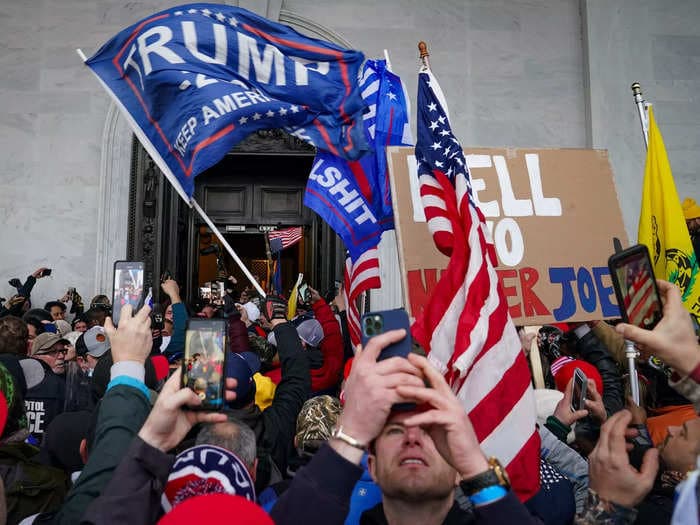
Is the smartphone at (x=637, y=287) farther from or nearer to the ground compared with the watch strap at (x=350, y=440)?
farther from the ground

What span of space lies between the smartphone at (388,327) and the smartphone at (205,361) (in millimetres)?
518

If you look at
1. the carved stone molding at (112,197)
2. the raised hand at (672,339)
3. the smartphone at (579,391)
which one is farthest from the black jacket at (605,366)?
the carved stone molding at (112,197)

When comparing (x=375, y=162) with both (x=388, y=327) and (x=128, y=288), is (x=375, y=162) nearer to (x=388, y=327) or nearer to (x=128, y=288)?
(x=128, y=288)

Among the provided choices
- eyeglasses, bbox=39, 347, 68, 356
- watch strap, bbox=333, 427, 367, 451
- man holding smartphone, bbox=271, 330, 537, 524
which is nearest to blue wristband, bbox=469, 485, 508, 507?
man holding smartphone, bbox=271, 330, 537, 524

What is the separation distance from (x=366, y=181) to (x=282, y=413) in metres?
2.30

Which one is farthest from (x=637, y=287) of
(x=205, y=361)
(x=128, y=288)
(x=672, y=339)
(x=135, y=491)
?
(x=128, y=288)

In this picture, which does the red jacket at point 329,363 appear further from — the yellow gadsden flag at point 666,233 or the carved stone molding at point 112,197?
the carved stone molding at point 112,197

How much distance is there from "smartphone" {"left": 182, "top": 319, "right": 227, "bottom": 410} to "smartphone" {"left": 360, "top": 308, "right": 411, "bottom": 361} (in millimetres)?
518

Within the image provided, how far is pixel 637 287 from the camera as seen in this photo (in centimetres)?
213

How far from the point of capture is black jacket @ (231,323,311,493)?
3111 mm

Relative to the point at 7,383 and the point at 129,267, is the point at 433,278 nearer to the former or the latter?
Result: the point at 129,267

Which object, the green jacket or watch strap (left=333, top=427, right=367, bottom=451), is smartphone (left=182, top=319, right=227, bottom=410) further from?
watch strap (left=333, top=427, right=367, bottom=451)

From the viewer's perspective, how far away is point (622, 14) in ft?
38.1

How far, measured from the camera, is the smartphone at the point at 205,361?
1979mm
